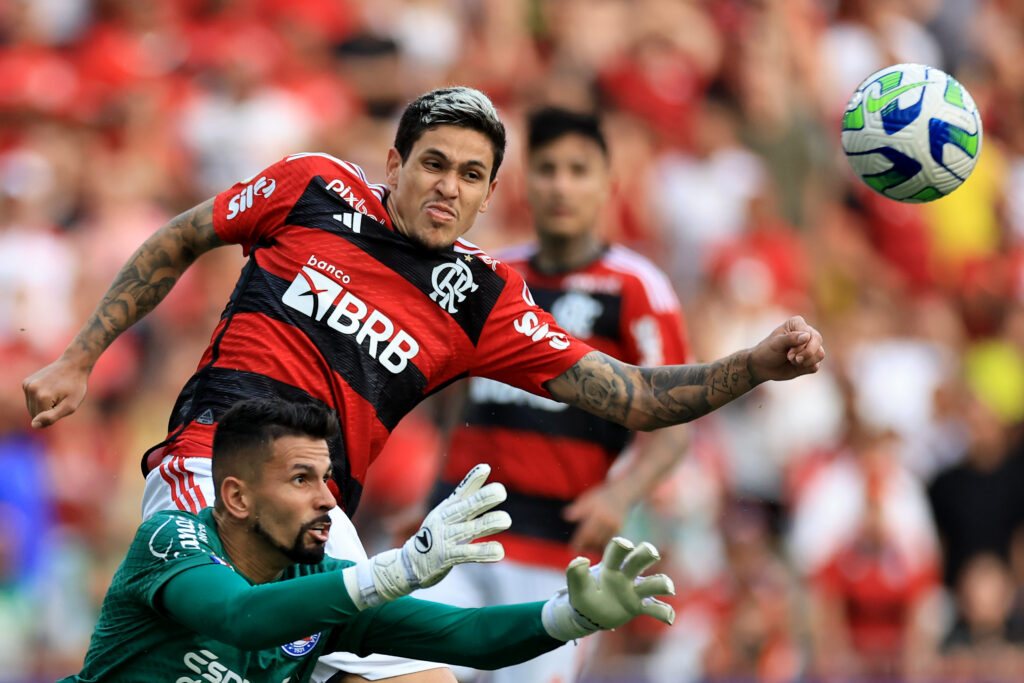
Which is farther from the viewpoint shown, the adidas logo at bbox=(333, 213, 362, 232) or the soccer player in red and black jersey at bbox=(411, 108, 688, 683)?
the soccer player in red and black jersey at bbox=(411, 108, 688, 683)

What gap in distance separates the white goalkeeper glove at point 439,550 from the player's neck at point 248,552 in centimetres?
48

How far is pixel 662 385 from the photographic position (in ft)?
16.8

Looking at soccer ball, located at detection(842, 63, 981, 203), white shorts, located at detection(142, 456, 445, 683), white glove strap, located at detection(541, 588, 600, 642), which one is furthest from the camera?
soccer ball, located at detection(842, 63, 981, 203)

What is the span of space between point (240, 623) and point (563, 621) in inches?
36.0

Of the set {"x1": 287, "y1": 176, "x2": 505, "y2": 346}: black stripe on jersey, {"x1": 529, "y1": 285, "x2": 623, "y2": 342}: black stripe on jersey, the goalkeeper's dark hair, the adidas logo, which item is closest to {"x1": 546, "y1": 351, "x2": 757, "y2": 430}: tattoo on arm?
{"x1": 287, "y1": 176, "x2": 505, "y2": 346}: black stripe on jersey

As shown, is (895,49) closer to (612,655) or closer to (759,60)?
(759,60)

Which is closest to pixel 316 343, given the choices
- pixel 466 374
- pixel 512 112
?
pixel 466 374

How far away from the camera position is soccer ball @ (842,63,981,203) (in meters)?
5.93

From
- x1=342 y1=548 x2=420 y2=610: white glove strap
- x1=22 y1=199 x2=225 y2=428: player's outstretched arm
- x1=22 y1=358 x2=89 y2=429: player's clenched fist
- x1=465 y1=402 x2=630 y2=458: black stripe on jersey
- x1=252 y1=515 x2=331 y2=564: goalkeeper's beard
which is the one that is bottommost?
x1=342 y1=548 x2=420 y2=610: white glove strap

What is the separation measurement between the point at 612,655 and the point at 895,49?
7.07m

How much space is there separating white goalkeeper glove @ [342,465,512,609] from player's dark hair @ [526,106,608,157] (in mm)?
4007

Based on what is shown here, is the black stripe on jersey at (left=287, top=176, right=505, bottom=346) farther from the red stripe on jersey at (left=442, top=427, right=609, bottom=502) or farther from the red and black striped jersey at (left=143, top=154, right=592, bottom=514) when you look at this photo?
the red stripe on jersey at (left=442, top=427, right=609, bottom=502)

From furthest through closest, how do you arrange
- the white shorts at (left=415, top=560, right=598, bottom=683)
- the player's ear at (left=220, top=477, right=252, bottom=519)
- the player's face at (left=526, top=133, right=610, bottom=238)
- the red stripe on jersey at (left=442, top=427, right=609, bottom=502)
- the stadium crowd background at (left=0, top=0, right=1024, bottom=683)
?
the stadium crowd background at (left=0, top=0, right=1024, bottom=683) < the player's face at (left=526, top=133, right=610, bottom=238) < the red stripe on jersey at (left=442, top=427, right=609, bottom=502) < the white shorts at (left=415, top=560, right=598, bottom=683) < the player's ear at (left=220, top=477, right=252, bottom=519)

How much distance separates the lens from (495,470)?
7.23 metres
